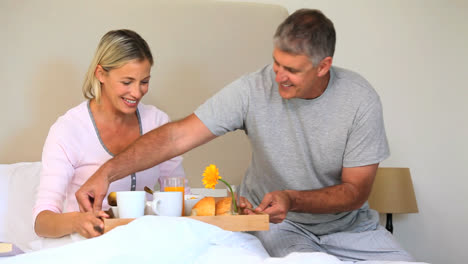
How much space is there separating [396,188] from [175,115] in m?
1.26

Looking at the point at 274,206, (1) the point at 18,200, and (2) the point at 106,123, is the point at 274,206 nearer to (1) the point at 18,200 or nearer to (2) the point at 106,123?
(2) the point at 106,123

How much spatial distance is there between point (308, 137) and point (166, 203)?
0.65m

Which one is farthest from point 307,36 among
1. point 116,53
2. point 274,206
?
point 116,53

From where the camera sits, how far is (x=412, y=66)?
3.06 meters

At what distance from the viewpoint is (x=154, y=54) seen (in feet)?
8.69

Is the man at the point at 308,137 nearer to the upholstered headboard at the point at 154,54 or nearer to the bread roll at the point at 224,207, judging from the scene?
the bread roll at the point at 224,207

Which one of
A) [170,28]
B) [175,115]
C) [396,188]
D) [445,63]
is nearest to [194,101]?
[175,115]

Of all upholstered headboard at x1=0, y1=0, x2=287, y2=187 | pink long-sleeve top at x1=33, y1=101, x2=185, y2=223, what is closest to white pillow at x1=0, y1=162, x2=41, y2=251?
upholstered headboard at x1=0, y1=0, x2=287, y2=187

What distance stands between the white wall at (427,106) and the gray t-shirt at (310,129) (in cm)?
123

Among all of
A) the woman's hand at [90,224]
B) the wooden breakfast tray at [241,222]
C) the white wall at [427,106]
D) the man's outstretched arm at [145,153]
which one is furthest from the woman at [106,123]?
the white wall at [427,106]

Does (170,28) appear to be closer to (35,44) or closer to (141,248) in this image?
(35,44)

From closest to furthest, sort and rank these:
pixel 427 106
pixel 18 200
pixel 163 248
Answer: pixel 163 248, pixel 18 200, pixel 427 106

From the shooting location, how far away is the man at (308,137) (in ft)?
5.83

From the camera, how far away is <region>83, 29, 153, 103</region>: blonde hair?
6.42 ft
